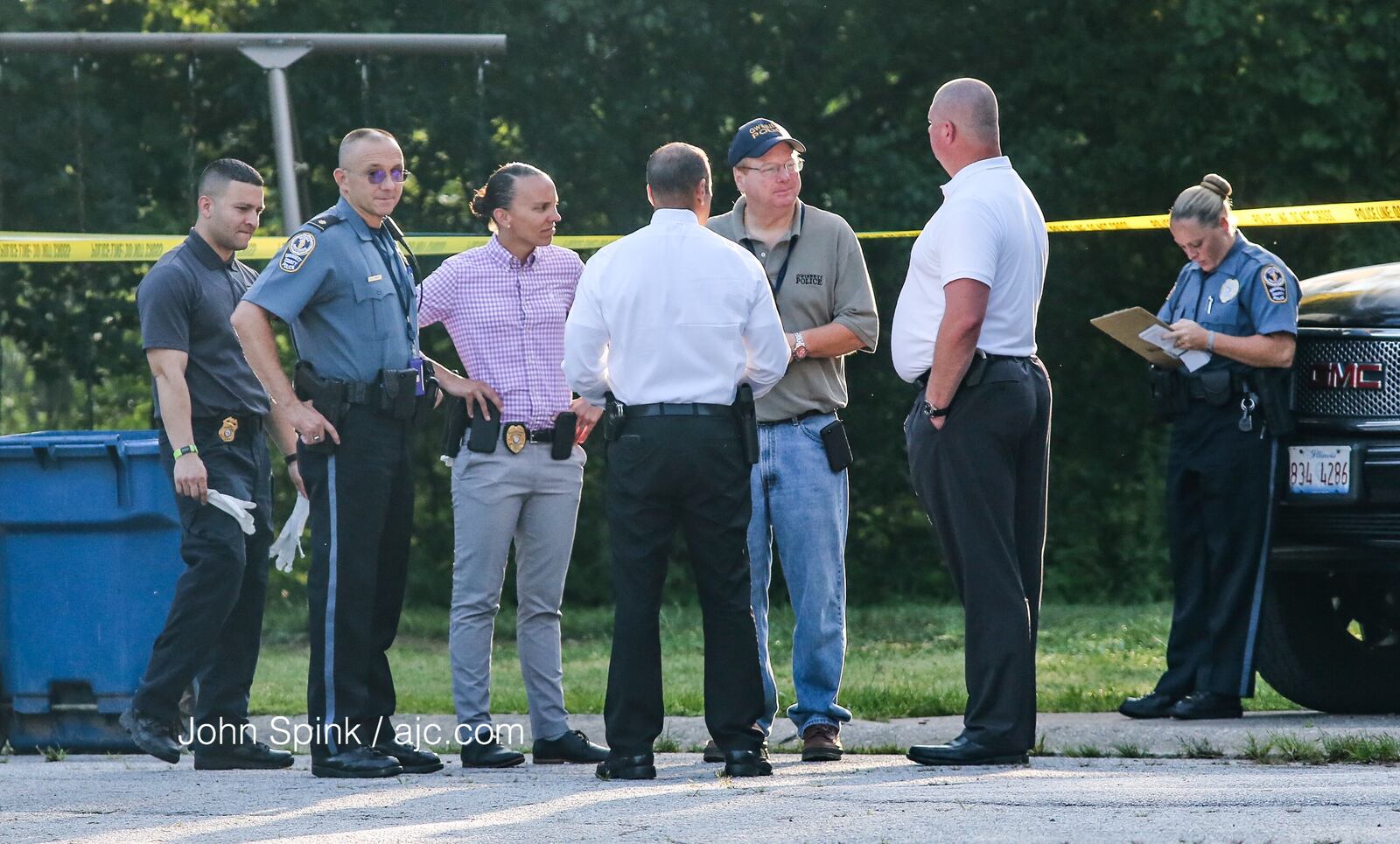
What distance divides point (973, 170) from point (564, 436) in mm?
1555

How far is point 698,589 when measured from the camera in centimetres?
532

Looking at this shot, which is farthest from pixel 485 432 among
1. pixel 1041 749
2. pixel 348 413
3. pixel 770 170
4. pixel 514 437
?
pixel 1041 749

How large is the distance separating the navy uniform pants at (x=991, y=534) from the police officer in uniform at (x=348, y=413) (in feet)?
5.31

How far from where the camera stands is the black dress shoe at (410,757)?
18.7ft

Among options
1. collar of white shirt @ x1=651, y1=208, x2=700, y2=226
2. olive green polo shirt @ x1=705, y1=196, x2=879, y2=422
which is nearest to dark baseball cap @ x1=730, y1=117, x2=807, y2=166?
olive green polo shirt @ x1=705, y1=196, x2=879, y2=422

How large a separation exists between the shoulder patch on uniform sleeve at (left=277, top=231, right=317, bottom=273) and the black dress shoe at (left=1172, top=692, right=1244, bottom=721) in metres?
3.37

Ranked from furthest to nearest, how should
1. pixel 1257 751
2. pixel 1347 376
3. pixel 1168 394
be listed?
pixel 1168 394
pixel 1347 376
pixel 1257 751

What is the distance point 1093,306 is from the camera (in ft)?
46.8

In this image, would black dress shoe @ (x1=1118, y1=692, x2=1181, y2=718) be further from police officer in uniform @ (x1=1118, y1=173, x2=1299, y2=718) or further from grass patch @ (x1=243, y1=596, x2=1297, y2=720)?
grass patch @ (x1=243, y1=596, x2=1297, y2=720)

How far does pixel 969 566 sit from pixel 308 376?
2.02 m

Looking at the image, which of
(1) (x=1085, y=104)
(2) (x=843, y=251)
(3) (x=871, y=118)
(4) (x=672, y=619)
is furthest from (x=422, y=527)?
(2) (x=843, y=251)

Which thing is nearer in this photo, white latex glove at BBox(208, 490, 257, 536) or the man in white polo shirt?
the man in white polo shirt

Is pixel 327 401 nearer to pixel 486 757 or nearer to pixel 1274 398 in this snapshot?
pixel 486 757

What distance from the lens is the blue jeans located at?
5836 mm
